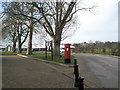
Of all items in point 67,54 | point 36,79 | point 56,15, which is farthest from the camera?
point 56,15

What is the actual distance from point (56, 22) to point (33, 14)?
363cm

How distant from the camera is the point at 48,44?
67.4 ft

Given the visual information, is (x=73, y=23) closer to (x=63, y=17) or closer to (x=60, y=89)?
(x=63, y=17)

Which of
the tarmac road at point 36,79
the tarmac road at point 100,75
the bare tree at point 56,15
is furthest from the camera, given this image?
the bare tree at point 56,15

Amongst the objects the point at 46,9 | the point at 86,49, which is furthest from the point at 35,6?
the point at 86,49

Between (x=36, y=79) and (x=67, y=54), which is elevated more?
(x=67, y=54)

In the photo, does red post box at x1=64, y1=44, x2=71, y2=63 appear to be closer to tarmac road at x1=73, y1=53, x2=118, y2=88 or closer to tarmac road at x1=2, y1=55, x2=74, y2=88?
tarmac road at x1=73, y1=53, x2=118, y2=88

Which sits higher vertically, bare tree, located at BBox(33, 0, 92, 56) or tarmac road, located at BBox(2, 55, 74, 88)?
bare tree, located at BBox(33, 0, 92, 56)

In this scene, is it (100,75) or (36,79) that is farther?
(100,75)

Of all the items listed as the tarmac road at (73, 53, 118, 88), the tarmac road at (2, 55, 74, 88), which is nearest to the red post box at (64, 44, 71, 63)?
the tarmac road at (73, 53, 118, 88)

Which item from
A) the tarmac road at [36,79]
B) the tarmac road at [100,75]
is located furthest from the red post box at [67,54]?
the tarmac road at [36,79]

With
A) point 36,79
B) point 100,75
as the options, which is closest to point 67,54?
point 100,75

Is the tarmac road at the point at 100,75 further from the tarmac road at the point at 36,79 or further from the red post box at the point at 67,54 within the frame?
the red post box at the point at 67,54

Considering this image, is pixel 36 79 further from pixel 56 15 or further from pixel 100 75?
pixel 56 15
